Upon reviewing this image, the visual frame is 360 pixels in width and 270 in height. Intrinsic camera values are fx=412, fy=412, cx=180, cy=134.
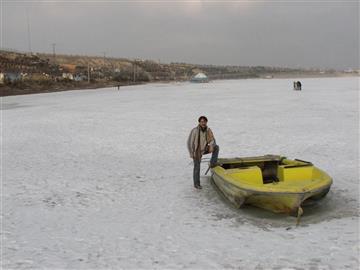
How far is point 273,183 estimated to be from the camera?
8.25 metres

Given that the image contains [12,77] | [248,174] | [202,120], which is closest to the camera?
[248,174]

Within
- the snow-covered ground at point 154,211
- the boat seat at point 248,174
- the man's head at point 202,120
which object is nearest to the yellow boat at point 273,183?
the boat seat at point 248,174

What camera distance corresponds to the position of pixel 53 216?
314 inches

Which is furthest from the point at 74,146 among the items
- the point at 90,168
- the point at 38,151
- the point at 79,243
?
the point at 79,243

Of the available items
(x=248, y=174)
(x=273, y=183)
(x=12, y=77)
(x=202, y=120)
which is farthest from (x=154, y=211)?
Answer: (x=12, y=77)

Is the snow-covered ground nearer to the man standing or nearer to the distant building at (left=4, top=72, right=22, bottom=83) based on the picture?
the man standing

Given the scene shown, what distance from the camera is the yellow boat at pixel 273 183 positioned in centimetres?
725

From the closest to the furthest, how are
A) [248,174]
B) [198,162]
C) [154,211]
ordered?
1. [154,211]
2. [248,174]
3. [198,162]

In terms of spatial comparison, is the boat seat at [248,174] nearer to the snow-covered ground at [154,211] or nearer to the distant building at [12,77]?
the snow-covered ground at [154,211]

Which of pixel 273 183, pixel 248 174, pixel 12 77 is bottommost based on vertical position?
pixel 273 183

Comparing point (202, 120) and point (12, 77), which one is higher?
point (12, 77)

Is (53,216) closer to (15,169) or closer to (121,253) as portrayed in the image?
(121,253)

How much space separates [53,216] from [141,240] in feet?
7.30

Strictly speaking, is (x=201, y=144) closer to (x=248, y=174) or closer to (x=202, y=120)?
(x=202, y=120)
